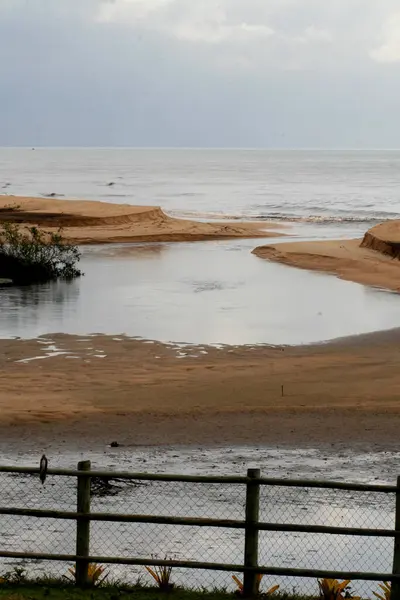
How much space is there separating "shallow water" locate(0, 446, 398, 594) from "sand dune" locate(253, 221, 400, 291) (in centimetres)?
1991

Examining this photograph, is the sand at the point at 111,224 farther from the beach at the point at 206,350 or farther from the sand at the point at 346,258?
the sand at the point at 346,258

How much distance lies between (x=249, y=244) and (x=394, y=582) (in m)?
39.5

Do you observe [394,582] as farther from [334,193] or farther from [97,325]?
[334,193]

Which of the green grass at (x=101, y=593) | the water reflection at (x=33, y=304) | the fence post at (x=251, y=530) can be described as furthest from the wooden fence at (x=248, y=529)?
the water reflection at (x=33, y=304)

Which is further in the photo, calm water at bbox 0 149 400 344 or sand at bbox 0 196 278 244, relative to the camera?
sand at bbox 0 196 278 244

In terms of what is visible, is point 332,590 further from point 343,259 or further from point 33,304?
point 343,259

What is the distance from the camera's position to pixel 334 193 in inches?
4023

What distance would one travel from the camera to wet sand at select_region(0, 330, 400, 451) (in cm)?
1468

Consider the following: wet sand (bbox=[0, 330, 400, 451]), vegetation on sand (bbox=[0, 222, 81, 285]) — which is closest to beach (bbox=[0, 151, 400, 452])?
wet sand (bbox=[0, 330, 400, 451])

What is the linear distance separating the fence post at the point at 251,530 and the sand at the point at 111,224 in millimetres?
38213

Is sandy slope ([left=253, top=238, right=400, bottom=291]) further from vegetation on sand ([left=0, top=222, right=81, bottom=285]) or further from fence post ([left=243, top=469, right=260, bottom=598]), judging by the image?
fence post ([left=243, top=469, right=260, bottom=598])

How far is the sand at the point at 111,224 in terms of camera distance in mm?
49156

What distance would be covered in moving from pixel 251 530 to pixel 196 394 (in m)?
8.98

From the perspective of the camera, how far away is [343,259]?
3909 cm
